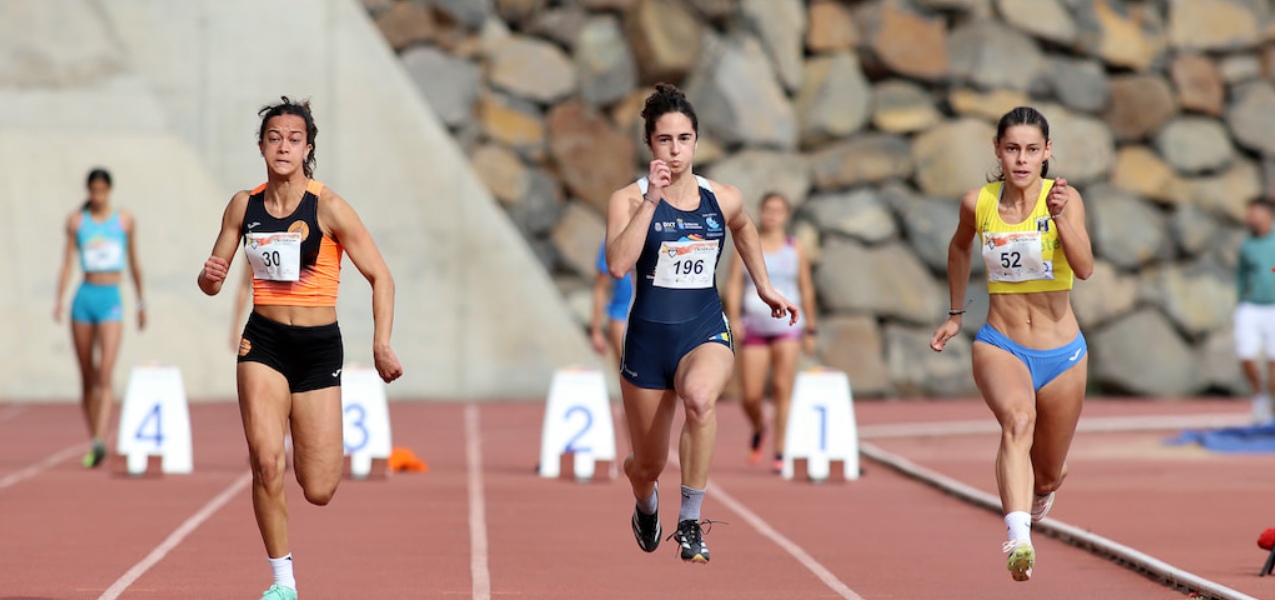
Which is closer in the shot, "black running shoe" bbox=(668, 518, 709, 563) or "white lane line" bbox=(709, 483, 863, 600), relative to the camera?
"black running shoe" bbox=(668, 518, 709, 563)

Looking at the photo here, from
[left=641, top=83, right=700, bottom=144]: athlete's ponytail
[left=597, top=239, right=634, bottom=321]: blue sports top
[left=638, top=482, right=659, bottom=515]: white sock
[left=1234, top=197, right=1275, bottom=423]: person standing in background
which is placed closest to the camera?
[left=641, top=83, right=700, bottom=144]: athlete's ponytail

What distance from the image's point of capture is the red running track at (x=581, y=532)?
8.70 metres

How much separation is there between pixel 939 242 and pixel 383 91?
784 cm

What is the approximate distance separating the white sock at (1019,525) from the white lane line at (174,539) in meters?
3.76

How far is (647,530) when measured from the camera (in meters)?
8.49

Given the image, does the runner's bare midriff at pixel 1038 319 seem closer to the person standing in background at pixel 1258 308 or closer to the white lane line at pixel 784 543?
the white lane line at pixel 784 543

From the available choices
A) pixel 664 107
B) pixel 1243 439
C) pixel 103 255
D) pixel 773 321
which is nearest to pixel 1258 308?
pixel 1243 439

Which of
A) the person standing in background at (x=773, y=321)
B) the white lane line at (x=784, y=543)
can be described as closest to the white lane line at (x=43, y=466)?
the white lane line at (x=784, y=543)

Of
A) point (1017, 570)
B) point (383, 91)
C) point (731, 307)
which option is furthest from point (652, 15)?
point (1017, 570)

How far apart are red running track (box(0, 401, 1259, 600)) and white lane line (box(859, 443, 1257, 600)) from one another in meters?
0.09

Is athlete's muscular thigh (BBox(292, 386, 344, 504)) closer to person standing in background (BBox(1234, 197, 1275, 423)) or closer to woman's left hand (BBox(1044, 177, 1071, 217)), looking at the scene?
woman's left hand (BBox(1044, 177, 1071, 217))

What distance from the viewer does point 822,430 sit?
1409 cm

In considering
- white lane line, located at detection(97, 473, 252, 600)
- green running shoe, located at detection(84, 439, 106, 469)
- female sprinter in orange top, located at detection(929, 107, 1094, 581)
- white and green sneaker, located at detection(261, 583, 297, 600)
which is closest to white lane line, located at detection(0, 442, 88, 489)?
green running shoe, located at detection(84, 439, 106, 469)

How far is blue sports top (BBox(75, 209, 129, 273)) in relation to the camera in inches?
574
